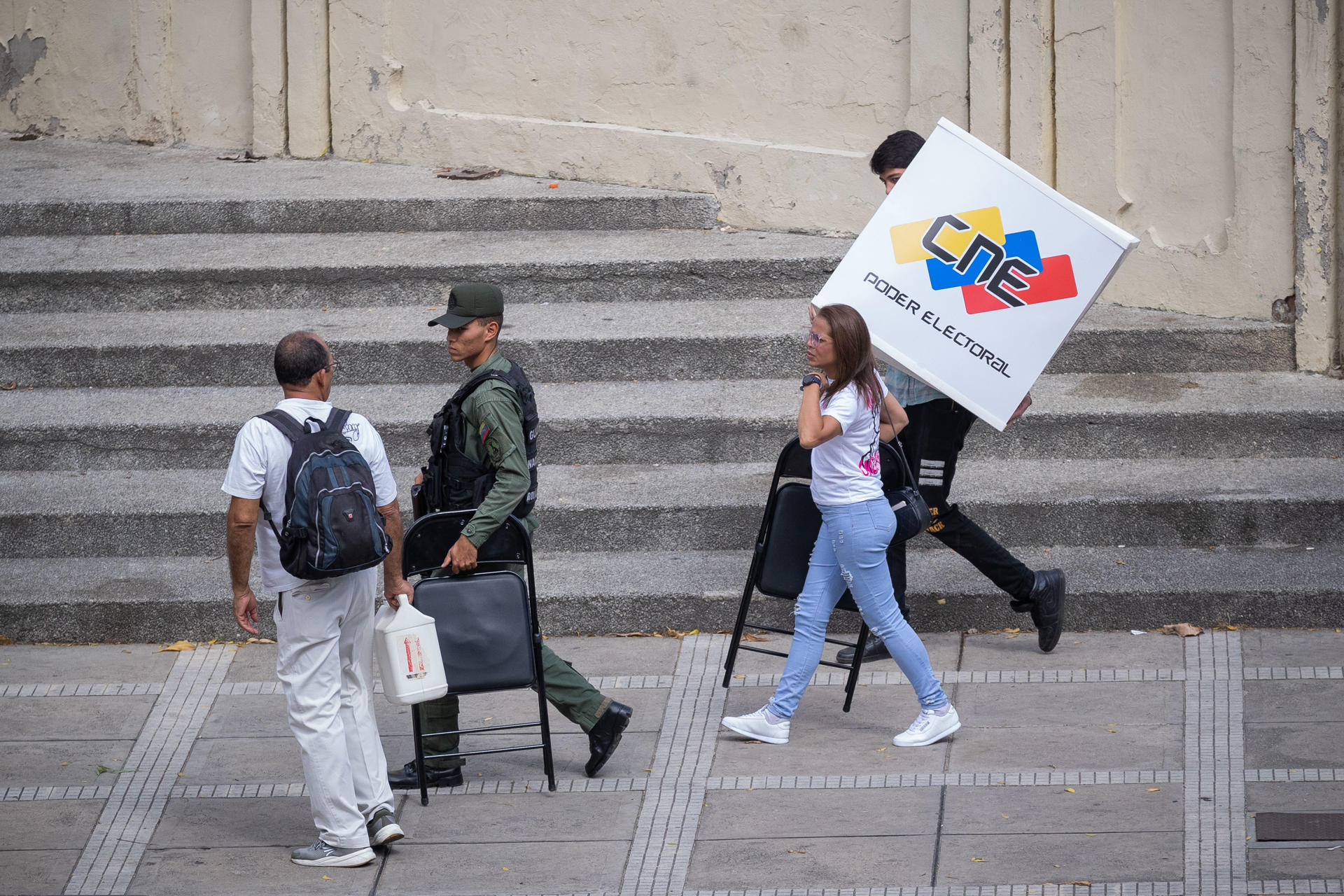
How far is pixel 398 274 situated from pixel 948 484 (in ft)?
14.0

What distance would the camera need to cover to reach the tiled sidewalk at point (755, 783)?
4.99 m

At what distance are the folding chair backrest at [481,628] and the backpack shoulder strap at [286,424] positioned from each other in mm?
733

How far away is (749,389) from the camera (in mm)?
8578

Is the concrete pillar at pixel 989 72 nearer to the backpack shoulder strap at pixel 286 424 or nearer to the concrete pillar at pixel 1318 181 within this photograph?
the concrete pillar at pixel 1318 181

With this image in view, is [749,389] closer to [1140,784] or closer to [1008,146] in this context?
[1008,146]

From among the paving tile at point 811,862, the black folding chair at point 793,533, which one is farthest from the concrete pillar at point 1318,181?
the paving tile at point 811,862

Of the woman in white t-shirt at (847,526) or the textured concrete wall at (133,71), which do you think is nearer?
the woman in white t-shirt at (847,526)

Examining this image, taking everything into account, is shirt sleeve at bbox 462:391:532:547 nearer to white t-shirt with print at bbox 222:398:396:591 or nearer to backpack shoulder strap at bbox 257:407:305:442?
white t-shirt with print at bbox 222:398:396:591

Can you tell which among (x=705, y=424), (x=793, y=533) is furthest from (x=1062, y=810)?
(x=705, y=424)

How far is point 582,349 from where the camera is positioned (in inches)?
345

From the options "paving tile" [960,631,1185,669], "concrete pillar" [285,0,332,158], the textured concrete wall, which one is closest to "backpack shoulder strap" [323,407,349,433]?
"paving tile" [960,631,1185,669]

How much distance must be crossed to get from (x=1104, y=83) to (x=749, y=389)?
9.50 feet

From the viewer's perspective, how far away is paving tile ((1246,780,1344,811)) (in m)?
5.18

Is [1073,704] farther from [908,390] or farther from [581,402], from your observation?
[581,402]
